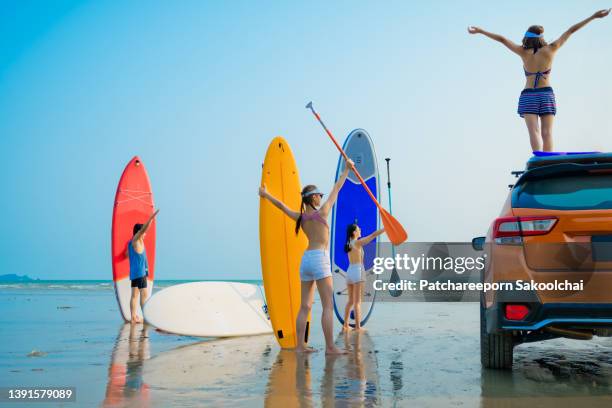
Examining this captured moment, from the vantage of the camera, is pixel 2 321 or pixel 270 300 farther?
pixel 2 321

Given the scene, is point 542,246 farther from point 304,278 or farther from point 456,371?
point 304,278

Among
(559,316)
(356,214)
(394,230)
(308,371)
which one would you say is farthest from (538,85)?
(356,214)

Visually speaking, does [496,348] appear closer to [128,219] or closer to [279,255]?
[279,255]

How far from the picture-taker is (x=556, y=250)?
12.7 feet

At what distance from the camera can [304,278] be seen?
6.34 metres

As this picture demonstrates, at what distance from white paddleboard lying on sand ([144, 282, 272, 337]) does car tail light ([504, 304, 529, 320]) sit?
15.9ft

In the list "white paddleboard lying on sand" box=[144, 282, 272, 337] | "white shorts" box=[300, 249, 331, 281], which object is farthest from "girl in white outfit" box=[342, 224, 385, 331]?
"white shorts" box=[300, 249, 331, 281]

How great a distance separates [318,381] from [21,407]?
79.7 inches

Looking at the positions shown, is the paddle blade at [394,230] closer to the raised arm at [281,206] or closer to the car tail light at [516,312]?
the raised arm at [281,206]

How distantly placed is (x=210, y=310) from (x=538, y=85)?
500 cm

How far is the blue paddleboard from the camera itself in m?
10.3

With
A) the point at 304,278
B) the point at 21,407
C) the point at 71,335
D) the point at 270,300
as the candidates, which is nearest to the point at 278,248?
the point at 270,300

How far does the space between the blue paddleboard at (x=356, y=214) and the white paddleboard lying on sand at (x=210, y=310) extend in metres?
1.55

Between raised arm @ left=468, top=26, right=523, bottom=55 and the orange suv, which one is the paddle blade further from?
the orange suv
